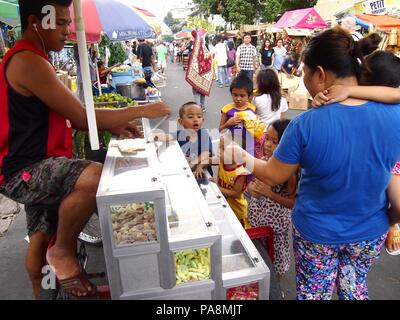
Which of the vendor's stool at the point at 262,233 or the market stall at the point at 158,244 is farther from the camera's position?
the vendor's stool at the point at 262,233

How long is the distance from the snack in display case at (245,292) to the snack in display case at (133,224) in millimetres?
514

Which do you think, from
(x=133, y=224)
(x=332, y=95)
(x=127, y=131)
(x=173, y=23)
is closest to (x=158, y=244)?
(x=133, y=224)

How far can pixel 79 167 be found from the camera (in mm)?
1559

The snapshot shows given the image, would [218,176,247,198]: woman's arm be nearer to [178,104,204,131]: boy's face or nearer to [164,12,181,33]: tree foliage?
[178,104,204,131]: boy's face

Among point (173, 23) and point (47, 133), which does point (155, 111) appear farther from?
point (173, 23)

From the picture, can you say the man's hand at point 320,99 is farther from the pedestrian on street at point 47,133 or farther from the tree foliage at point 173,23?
the tree foliage at point 173,23

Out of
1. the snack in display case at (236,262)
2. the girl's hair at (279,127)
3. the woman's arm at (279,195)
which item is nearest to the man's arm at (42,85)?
the snack in display case at (236,262)

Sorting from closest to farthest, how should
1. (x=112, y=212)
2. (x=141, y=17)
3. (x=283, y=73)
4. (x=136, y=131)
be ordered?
(x=112, y=212) < (x=136, y=131) < (x=141, y=17) < (x=283, y=73)

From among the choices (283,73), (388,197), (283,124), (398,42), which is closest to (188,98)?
(283,73)

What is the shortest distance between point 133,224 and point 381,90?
3.97 feet

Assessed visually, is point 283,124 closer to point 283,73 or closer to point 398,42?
point 398,42

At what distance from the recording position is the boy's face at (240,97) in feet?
11.9

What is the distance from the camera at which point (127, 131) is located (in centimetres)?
179
